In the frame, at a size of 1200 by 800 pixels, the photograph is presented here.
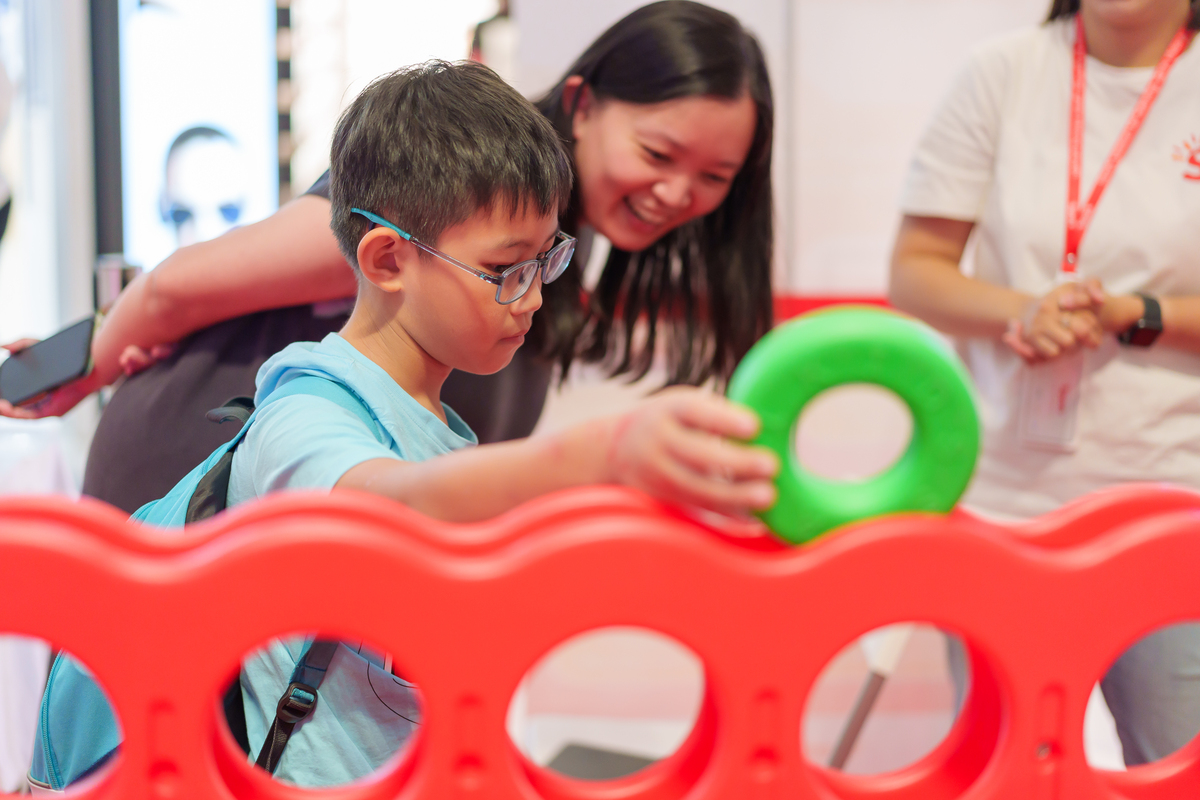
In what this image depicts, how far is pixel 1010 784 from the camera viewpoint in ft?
1.58

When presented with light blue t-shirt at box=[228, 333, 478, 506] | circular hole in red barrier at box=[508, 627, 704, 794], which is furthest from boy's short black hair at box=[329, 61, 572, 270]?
circular hole in red barrier at box=[508, 627, 704, 794]

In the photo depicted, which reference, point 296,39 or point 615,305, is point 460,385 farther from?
point 296,39

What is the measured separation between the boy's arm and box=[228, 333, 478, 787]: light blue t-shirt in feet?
0.31

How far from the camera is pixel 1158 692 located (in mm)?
914

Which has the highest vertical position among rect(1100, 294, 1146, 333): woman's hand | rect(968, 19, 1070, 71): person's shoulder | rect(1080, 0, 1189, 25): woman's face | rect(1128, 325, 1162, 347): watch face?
rect(1080, 0, 1189, 25): woman's face

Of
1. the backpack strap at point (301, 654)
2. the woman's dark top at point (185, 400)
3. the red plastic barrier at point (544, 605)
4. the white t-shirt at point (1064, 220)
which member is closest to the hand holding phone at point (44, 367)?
the woman's dark top at point (185, 400)

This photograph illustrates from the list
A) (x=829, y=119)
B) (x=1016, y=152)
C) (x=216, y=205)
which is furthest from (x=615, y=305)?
(x=216, y=205)

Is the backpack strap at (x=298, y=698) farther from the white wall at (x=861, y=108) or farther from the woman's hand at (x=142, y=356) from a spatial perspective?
the white wall at (x=861, y=108)

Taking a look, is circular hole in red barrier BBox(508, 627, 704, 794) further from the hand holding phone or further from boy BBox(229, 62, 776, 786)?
boy BBox(229, 62, 776, 786)

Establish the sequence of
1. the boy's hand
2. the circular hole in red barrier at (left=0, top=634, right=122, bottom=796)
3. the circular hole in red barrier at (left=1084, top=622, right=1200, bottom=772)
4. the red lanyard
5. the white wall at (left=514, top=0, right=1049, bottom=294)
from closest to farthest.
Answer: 1. the boy's hand
2. the circular hole in red barrier at (left=0, top=634, right=122, bottom=796)
3. the circular hole in red barrier at (left=1084, top=622, right=1200, bottom=772)
4. the red lanyard
5. the white wall at (left=514, top=0, right=1049, bottom=294)

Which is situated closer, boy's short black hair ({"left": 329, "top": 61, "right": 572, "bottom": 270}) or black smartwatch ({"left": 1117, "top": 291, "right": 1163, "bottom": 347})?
boy's short black hair ({"left": 329, "top": 61, "right": 572, "bottom": 270})

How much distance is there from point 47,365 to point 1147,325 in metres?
1.30

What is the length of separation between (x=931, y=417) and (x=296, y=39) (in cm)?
249

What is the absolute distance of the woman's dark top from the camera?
0.95 meters
